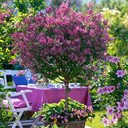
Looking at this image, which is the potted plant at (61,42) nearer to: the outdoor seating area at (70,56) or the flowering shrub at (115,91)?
the outdoor seating area at (70,56)

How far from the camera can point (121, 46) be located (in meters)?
12.1

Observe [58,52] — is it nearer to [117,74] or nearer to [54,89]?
[117,74]

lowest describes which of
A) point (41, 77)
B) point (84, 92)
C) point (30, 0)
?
point (84, 92)

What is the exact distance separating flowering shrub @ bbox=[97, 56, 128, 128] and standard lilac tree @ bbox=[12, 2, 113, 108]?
272 mm

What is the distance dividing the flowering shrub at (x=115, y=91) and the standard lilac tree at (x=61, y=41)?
27 centimetres

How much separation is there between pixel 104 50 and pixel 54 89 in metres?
1.37

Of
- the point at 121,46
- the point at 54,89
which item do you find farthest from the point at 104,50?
the point at 121,46

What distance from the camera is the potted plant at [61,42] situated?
295 centimetres

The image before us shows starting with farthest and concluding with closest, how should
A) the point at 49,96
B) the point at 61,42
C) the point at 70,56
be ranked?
the point at 49,96
the point at 70,56
the point at 61,42

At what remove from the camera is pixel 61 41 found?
9.94 ft

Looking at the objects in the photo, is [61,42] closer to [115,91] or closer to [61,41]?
[61,41]

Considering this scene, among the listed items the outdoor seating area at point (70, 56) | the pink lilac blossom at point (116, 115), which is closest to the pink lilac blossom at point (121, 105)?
the outdoor seating area at point (70, 56)

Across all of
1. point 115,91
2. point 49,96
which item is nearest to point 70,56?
point 115,91

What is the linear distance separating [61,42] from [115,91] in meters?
1.07
